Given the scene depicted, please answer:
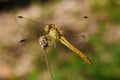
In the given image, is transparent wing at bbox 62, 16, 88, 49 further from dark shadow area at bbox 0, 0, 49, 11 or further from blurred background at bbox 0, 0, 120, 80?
dark shadow area at bbox 0, 0, 49, 11

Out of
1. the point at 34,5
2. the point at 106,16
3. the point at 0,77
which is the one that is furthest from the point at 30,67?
the point at 34,5

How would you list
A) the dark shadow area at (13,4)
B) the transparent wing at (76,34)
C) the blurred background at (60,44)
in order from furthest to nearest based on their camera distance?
1. the dark shadow area at (13,4)
2. the blurred background at (60,44)
3. the transparent wing at (76,34)

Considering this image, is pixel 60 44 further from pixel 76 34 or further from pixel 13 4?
pixel 13 4

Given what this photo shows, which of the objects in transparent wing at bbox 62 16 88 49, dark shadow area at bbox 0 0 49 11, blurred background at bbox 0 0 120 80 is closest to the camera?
transparent wing at bbox 62 16 88 49

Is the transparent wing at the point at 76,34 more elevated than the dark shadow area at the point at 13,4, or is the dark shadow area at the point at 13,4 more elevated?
the dark shadow area at the point at 13,4

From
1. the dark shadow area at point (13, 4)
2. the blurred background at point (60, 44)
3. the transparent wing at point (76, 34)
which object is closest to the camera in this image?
the transparent wing at point (76, 34)

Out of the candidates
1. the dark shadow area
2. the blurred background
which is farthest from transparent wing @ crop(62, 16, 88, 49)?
the dark shadow area

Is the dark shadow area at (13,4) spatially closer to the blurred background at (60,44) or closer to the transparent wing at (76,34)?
the blurred background at (60,44)

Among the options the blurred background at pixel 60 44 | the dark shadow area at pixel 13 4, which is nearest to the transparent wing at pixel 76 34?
the blurred background at pixel 60 44

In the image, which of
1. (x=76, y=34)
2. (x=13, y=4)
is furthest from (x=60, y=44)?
(x=13, y=4)
